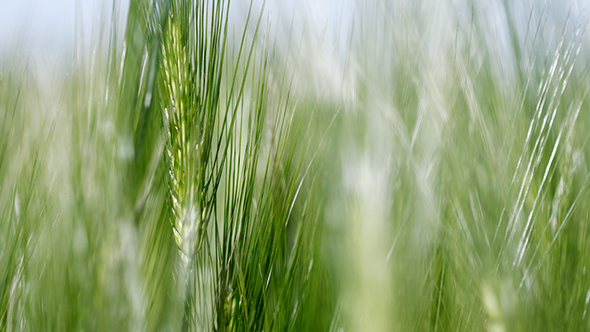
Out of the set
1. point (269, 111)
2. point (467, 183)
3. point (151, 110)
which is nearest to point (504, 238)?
Answer: point (467, 183)

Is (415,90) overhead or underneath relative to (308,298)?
overhead

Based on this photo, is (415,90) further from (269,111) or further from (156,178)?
(156,178)

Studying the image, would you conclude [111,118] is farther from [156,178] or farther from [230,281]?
[230,281]

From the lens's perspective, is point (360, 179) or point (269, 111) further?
point (269, 111)

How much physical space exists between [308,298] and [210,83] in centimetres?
25

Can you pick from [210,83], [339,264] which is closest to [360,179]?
[339,264]

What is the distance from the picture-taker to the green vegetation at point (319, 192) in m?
0.47

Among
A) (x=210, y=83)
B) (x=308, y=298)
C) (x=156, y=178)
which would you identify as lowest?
(x=308, y=298)

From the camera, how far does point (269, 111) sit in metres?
0.54

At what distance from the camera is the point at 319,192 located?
0.53 meters

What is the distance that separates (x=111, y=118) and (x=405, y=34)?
0.32 metres

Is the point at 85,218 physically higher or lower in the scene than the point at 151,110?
lower

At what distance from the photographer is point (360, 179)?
0.44m

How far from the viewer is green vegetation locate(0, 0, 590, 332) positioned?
18.4 inches
